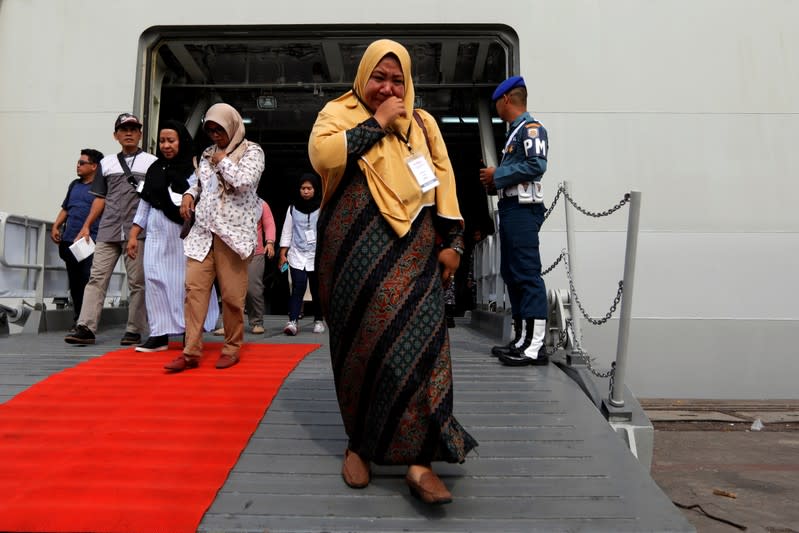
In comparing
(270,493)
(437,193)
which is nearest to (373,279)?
(437,193)

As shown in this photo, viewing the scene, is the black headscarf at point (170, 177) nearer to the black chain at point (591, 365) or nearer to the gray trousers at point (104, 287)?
the gray trousers at point (104, 287)

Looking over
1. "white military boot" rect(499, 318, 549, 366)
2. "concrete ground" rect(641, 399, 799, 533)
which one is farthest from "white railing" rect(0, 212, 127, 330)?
"concrete ground" rect(641, 399, 799, 533)

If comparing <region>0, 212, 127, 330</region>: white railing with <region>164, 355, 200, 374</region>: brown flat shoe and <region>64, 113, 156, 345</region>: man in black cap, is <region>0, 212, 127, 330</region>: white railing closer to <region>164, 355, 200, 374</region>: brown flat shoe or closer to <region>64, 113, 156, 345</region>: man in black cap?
<region>64, 113, 156, 345</region>: man in black cap

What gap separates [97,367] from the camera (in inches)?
156

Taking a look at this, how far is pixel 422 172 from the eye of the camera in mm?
2252

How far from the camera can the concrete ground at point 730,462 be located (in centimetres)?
356

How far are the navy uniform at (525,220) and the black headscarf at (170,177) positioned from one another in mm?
2317

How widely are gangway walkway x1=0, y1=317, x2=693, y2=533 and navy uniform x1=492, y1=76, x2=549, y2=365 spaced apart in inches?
16.2

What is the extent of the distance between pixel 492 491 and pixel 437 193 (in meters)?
1.23

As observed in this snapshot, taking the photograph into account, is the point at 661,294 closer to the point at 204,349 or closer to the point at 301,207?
the point at 301,207

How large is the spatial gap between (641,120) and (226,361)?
17.8 feet

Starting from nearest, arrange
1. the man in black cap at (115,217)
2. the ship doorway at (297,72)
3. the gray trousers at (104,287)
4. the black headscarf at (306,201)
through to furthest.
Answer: the gray trousers at (104,287) < the man in black cap at (115,217) < the black headscarf at (306,201) < the ship doorway at (297,72)

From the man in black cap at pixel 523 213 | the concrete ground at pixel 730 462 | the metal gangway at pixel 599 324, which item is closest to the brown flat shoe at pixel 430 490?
the metal gangway at pixel 599 324

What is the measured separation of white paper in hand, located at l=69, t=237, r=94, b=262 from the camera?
16.2 ft
